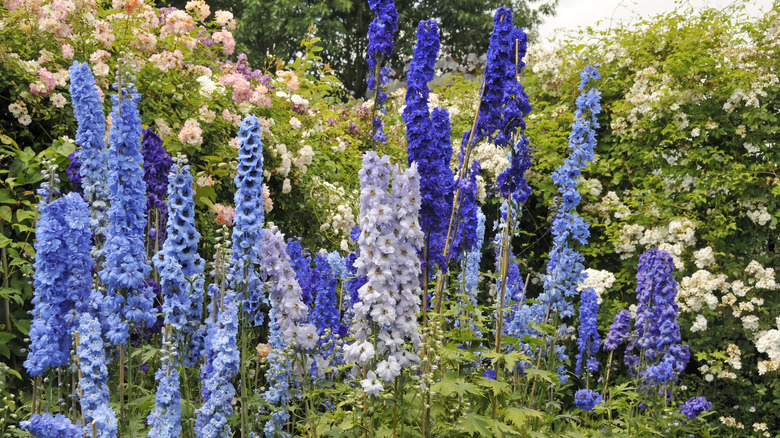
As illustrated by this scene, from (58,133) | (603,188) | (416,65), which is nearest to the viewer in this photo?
(416,65)

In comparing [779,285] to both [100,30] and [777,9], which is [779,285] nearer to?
[777,9]

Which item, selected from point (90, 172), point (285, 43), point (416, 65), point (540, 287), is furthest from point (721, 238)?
point (285, 43)

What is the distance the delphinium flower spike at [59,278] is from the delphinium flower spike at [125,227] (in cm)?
13

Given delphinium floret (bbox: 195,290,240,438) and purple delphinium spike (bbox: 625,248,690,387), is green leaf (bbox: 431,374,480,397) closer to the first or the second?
delphinium floret (bbox: 195,290,240,438)

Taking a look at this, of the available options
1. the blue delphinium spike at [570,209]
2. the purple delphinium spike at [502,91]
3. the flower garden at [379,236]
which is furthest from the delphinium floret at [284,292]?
the blue delphinium spike at [570,209]

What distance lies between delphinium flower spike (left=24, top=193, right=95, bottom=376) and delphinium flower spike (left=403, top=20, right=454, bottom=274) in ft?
4.62

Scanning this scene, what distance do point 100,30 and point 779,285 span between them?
6.07 meters

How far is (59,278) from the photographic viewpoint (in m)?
2.44

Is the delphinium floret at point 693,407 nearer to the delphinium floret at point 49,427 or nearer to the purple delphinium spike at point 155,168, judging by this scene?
the purple delphinium spike at point 155,168

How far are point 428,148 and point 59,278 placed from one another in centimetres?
162

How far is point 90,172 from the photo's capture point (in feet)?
9.47

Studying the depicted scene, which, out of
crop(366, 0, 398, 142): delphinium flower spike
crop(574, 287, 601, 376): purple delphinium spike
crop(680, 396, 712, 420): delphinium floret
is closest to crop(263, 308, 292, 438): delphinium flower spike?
crop(366, 0, 398, 142): delphinium flower spike

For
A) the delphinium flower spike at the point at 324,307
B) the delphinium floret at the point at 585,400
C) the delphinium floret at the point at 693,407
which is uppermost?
the delphinium flower spike at the point at 324,307

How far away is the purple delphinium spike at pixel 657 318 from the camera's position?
14.7 feet
